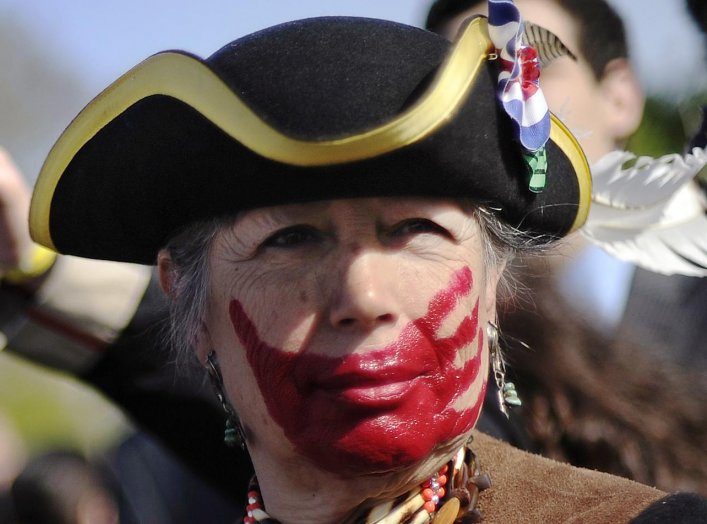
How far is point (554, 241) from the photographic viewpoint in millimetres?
2348

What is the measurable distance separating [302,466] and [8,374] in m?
8.92

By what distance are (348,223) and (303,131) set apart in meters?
0.23

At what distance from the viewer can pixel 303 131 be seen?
1.80 metres

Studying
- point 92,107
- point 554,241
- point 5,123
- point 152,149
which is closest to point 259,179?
point 152,149

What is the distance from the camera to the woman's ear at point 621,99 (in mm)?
3766

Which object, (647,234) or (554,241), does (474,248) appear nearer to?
(554,241)

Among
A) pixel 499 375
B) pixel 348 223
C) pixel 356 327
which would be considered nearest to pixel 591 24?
pixel 499 375

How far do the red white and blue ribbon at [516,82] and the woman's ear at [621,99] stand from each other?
1.83 metres

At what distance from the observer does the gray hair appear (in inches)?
83.4

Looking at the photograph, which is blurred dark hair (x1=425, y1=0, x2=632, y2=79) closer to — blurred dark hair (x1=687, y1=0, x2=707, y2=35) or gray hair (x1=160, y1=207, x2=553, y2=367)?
blurred dark hair (x1=687, y1=0, x2=707, y2=35)

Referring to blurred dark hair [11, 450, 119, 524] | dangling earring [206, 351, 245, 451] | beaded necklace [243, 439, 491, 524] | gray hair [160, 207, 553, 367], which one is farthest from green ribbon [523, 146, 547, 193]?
blurred dark hair [11, 450, 119, 524]

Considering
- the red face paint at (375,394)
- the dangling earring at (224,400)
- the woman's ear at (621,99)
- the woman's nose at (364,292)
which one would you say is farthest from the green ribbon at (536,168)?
the woman's ear at (621,99)

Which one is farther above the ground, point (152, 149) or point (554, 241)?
point (152, 149)

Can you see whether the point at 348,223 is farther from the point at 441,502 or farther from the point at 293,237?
the point at 441,502
